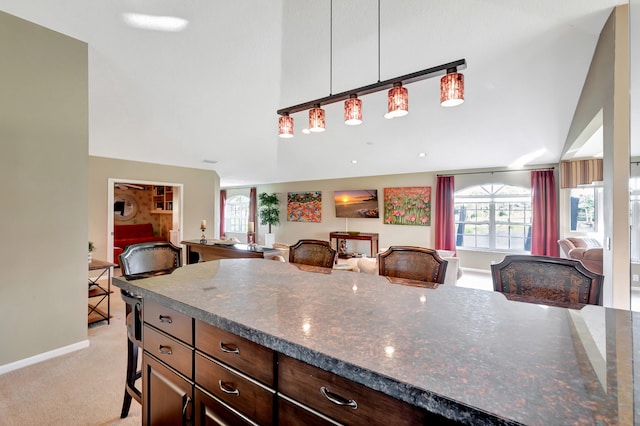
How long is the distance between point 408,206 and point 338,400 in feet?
22.0

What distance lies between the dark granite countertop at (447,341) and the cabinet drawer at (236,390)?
18cm

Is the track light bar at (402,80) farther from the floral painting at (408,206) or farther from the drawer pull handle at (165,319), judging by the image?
the floral painting at (408,206)

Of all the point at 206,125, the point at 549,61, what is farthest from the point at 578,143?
the point at 206,125

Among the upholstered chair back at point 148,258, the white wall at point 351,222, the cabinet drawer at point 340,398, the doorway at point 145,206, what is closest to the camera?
the cabinet drawer at point 340,398

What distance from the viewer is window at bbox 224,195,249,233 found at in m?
10.7

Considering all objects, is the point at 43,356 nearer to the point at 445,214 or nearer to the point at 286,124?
the point at 286,124

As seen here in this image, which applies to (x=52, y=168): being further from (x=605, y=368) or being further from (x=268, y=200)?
(x=268, y=200)

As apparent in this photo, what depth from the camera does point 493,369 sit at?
0.71 meters

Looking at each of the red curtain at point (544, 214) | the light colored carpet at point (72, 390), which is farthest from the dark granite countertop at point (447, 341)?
the red curtain at point (544, 214)

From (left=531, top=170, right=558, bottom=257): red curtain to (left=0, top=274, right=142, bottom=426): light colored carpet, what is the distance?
659 centimetres

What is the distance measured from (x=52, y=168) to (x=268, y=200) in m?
6.77

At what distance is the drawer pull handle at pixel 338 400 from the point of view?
30.2 inches

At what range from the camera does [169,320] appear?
1330 mm

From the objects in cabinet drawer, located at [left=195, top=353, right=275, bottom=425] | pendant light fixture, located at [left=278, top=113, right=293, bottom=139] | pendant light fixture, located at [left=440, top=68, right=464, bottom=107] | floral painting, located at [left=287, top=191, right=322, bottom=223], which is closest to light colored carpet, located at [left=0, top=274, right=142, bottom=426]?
cabinet drawer, located at [left=195, top=353, right=275, bottom=425]
